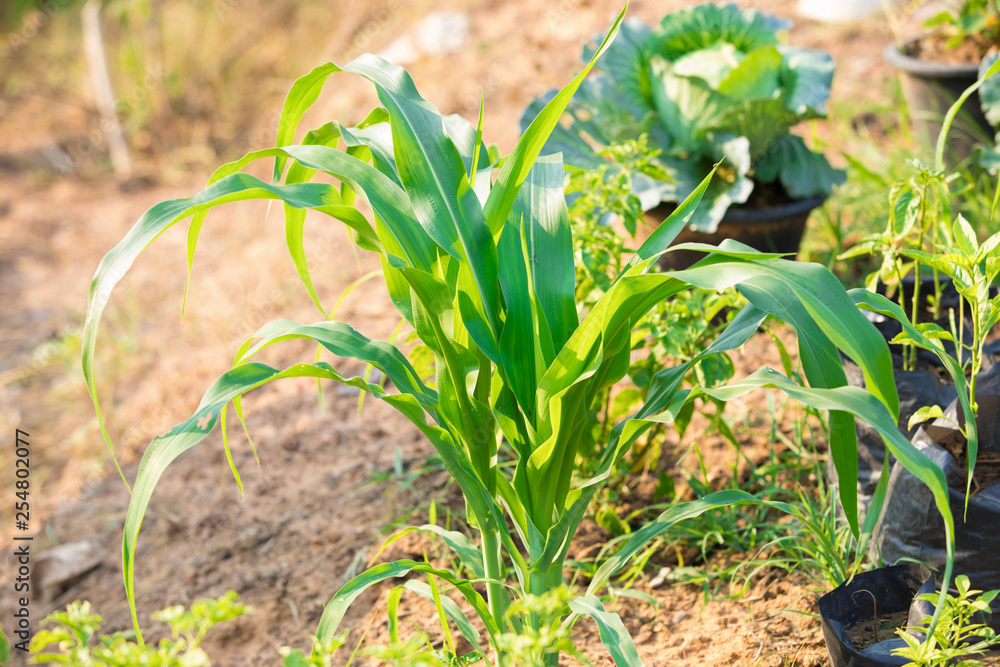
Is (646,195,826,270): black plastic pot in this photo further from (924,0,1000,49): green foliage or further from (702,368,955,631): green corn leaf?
(702,368,955,631): green corn leaf

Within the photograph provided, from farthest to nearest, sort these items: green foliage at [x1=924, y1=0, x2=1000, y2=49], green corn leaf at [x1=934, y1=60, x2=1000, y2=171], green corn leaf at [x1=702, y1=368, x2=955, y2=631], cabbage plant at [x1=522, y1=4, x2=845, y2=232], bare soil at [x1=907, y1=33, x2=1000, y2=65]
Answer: bare soil at [x1=907, y1=33, x2=1000, y2=65]
green foliage at [x1=924, y1=0, x2=1000, y2=49]
cabbage plant at [x1=522, y1=4, x2=845, y2=232]
green corn leaf at [x1=934, y1=60, x2=1000, y2=171]
green corn leaf at [x1=702, y1=368, x2=955, y2=631]

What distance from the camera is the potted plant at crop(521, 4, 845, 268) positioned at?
1.84 m

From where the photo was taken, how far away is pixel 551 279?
983 millimetres

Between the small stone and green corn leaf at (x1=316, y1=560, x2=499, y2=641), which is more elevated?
green corn leaf at (x1=316, y1=560, x2=499, y2=641)

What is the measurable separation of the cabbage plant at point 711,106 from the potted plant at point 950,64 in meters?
0.61

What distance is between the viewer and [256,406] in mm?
2201

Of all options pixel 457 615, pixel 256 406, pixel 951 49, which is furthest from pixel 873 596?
pixel 951 49

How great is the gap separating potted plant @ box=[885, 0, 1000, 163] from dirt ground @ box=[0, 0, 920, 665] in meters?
0.47

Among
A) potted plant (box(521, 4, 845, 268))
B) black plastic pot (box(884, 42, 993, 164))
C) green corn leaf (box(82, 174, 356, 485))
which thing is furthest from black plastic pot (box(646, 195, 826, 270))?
green corn leaf (box(82, 174, 356, 485))

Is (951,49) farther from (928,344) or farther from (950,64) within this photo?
(928,344)

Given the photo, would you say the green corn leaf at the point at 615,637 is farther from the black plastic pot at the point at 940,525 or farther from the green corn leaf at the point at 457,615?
the black plastic pot at the point at 940,525

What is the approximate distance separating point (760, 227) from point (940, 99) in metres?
0.96

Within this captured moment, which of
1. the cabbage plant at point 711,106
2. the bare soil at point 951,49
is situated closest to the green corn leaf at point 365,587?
the cabbage plant at point 711,106

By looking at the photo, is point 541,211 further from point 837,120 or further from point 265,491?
point 837,120
